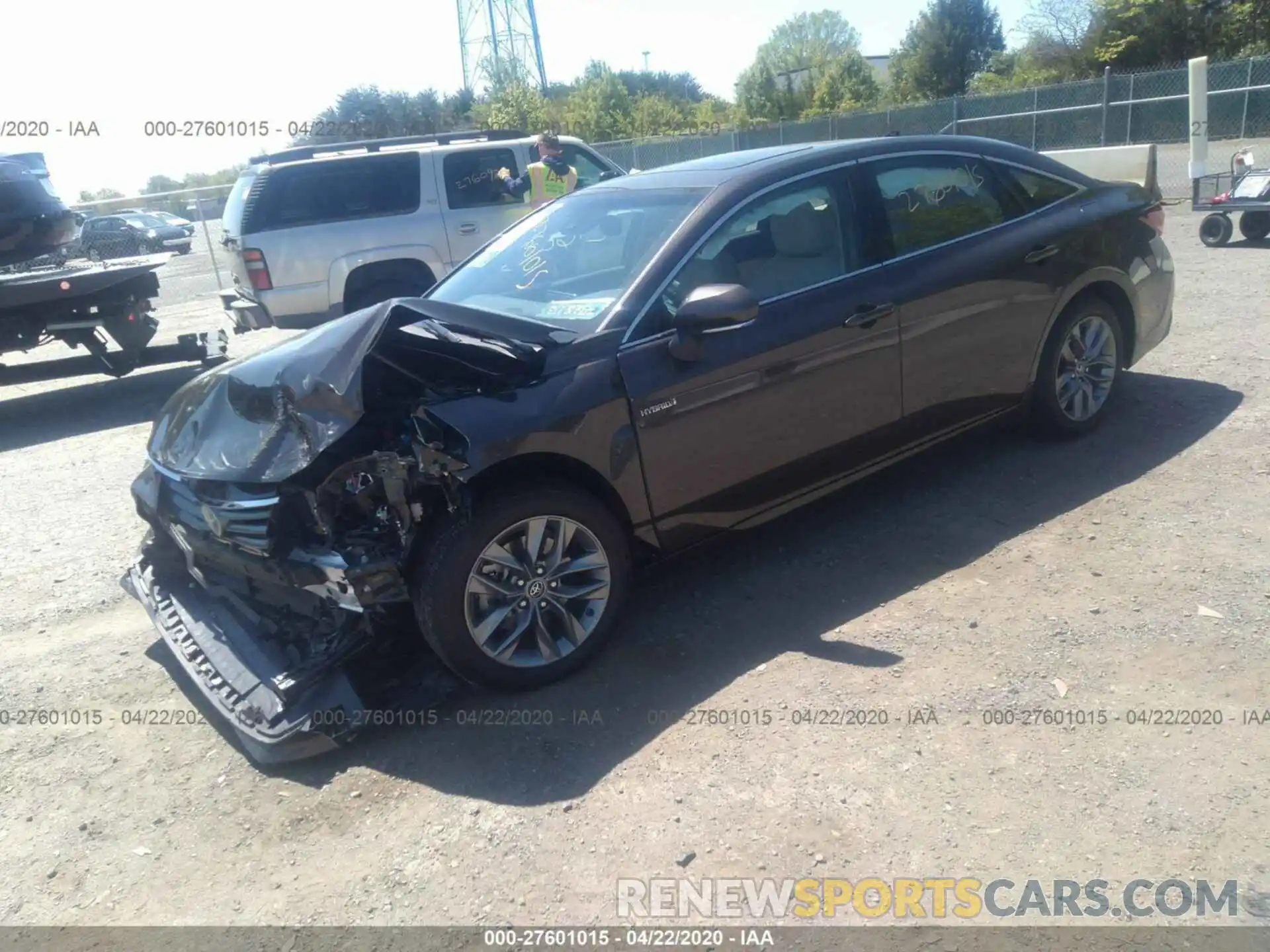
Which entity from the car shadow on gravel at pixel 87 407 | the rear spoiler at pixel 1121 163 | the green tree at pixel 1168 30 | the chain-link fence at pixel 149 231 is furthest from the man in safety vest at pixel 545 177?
the green tree at pixel 1168 30

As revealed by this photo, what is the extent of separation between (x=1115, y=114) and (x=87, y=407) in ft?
64.5

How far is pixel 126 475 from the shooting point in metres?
7.23

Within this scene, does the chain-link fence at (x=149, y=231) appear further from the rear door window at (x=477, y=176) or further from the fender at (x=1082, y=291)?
the fender at (x=1082, y=291)

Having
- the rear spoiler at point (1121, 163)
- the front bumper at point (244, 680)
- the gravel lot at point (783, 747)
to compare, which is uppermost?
the rear spoiler at point (1121, 163)

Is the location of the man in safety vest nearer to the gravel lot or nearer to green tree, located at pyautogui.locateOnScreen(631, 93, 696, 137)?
the gravel lot

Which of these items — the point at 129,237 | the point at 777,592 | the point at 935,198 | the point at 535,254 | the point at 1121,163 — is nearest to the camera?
the point at 777,592

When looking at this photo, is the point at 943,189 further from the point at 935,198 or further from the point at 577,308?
the point at 577,308

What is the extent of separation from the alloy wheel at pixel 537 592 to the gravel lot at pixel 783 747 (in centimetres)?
21

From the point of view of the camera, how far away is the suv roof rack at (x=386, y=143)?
33.2 ft

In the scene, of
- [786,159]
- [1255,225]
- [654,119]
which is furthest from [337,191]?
[654,119]

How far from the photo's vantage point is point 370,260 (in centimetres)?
998

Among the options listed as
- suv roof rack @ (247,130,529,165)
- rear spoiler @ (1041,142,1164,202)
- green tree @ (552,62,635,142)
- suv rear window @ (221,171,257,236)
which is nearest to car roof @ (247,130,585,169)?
suv roof rack @ (247,130,529,165)

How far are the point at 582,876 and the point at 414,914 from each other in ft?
1.57

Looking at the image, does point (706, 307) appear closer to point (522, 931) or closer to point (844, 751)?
point (844, 751)
